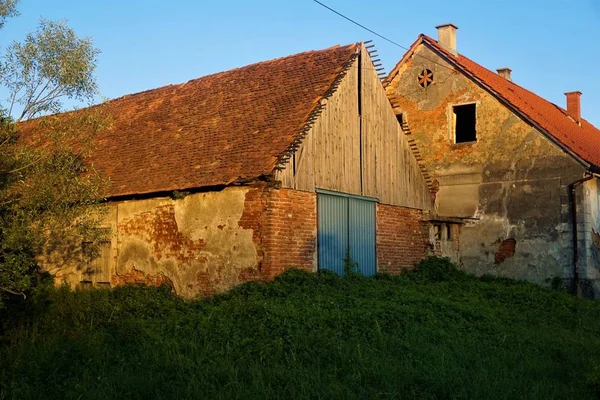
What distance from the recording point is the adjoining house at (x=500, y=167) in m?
17.2

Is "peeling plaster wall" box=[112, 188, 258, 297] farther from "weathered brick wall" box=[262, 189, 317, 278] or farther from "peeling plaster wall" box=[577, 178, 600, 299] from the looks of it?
"peeling plaster wall" box=[577, 178, 600, 299]

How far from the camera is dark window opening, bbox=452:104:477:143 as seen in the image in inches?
782

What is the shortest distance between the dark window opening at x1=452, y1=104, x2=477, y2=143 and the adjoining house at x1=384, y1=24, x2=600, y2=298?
3cm

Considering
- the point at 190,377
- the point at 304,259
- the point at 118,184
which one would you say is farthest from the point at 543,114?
the point at 190,377

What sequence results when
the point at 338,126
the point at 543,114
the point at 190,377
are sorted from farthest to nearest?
the point at 543,114 → the point at 338,126 → the point at 190,377

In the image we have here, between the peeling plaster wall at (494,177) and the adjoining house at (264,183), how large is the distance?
1.53 meters

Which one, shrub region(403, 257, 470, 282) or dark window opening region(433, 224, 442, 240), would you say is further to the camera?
dark window opening region(433, 224, 442, 240)

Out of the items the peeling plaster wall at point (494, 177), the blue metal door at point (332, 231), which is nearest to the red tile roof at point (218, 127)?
the blue metal door at point (332, 231)

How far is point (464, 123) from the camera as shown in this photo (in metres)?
20.3

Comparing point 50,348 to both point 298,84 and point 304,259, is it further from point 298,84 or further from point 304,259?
point 298,84

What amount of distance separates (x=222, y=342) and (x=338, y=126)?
700 cm

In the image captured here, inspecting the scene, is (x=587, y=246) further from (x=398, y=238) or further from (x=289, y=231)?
(x=289, y=231)

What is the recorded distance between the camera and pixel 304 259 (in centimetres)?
1391

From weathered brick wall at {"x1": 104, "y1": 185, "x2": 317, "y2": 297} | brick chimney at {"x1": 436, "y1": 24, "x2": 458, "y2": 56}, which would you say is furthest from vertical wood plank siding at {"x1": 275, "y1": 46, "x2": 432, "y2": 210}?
brick chimney at {"x1": 436, "y1": 24, "x2": 458, "y2": 56}
